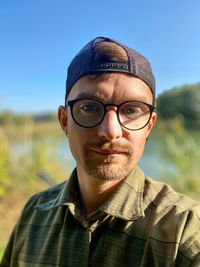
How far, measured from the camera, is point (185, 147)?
5.18m

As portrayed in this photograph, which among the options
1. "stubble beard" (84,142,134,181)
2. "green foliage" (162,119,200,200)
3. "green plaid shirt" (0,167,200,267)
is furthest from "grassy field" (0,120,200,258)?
"stubble beard" (84,142,134,181)

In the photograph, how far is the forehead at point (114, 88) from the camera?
1.28 meters

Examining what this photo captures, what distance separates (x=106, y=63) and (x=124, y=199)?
0.81m

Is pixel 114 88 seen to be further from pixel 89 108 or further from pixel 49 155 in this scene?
pixel 49 155

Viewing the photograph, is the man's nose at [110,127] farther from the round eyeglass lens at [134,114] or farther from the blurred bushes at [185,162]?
the blurred bushes at [185,162]

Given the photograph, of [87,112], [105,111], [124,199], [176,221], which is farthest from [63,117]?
[176,221]

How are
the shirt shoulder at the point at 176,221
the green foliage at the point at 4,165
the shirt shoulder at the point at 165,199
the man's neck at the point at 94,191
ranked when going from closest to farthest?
1. the shirt shoulder at the point at 176,221
2. the shirt shoulder at the point at 165,199
3. the man's neck at the point at 94,191
4. the green foliage at the point at 4,165

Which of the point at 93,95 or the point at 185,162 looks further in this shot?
the point at 185,162

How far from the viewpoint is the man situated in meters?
1.14

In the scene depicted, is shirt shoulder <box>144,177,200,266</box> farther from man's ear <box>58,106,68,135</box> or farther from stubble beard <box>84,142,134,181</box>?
man's ear <box>58,106,68,135</box>

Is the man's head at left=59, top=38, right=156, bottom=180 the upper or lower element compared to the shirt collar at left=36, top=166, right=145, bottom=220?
upper

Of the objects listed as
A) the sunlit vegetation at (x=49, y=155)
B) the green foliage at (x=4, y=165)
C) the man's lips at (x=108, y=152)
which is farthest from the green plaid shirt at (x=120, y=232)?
the green foliage at (x=4, y=165)

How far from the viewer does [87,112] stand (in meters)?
1.34

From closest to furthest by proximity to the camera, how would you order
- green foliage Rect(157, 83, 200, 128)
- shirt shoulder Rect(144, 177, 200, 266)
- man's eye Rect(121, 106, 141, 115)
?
1. shirt shoulder Rect(144, 177, 200, 266)
2. man's eye Rect(121, 106, 141, 115)
3. green foliage Rect(157, 83, 200, 128)
